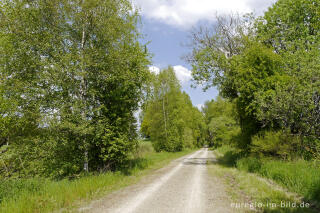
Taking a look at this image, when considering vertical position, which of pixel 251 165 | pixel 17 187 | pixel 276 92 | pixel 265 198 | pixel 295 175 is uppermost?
pixel 276 92

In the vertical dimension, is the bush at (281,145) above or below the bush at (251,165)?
above

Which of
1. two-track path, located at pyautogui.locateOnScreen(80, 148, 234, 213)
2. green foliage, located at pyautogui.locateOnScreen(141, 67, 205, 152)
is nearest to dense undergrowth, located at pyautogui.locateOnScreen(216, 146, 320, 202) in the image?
two-track path, located at pyautogui.locateOnScreen(80, 148, 234, 213)

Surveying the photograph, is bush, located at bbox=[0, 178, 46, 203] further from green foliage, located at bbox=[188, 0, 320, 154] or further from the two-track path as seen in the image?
green foliage, located at bbox=[188, 0, 320, 154]

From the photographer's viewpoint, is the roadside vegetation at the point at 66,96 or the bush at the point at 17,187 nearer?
the bush at the point at 17,187

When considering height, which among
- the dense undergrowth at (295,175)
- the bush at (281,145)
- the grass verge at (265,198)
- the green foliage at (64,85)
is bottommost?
the grass verge at (265,198)

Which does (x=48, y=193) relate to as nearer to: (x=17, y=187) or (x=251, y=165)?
(x=17, y=187)

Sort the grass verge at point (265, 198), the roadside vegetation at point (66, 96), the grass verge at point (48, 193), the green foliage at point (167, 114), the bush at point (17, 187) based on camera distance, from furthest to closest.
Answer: the green foliage at point (167, 114), the roadside vegetation at point (66, 96), the bush at point (17, 187), the grass verge at point (48, 193), the grass verge at point (265, 198)

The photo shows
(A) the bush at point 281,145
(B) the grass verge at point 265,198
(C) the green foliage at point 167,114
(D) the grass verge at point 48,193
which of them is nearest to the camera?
(B) the grass verge at point 265,198

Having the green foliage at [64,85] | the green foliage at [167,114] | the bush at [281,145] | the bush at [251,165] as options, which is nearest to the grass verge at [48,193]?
the green foliage at [64,85]

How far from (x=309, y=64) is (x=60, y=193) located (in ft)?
49.2

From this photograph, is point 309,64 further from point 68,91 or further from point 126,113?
point 68,91

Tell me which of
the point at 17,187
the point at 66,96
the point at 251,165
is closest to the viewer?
the point at 17,187

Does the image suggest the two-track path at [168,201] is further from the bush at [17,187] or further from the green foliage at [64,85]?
the green foliage at [64,85]

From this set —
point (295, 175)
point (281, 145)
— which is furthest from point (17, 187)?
point (281, 145)
